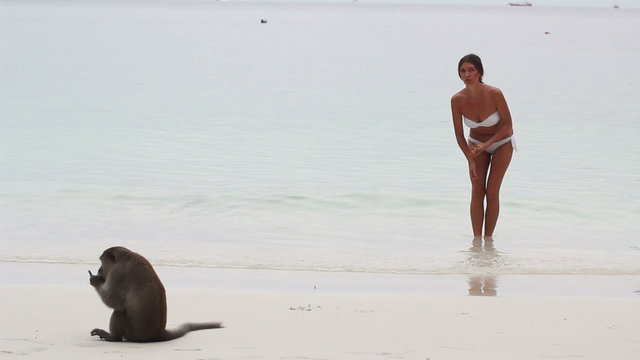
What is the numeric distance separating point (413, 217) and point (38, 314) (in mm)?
5970

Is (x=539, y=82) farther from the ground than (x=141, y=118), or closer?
farther from the ground

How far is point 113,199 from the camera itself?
12.5 metres

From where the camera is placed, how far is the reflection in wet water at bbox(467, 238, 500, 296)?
7.73 meters

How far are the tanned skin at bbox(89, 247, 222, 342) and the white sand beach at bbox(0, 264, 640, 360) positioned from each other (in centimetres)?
8

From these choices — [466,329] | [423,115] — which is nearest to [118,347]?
[466,329]

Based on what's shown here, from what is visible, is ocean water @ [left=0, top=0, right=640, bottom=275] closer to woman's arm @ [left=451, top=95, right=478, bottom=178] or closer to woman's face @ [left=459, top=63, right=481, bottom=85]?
woman's arm @ [left=451, top=95, right=478, bottom=178]

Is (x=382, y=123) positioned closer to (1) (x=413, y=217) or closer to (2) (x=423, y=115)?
(2) (x=423, y=115)

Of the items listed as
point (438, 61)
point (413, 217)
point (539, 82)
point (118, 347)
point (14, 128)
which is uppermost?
point (438, 61)

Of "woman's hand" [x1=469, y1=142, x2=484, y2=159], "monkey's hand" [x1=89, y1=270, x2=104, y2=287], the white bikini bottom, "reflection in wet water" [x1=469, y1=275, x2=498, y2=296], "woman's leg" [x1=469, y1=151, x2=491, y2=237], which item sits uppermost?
the white bikini bottom

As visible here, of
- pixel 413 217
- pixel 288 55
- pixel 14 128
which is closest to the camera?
pixel 413 217

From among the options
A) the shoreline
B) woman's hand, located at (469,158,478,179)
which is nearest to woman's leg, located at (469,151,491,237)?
woman's hand, located at (469,158,478,179)

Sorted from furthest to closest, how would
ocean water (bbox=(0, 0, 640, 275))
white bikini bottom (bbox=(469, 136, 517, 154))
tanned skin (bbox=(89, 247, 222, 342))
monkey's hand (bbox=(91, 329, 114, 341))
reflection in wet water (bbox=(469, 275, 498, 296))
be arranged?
ocean water (bbox=(0, 0, 640, 275)) < white bikini bottom (bbox=(469, 136, 517, 154)) < reflection in wet water (bbox=(469, 275, 498, 296)) < monkey's hand (bbox=(91, 329, 114, 341)) < tanned skin (bbox=(89, 247, 222, 342))

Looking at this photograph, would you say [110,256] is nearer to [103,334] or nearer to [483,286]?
[103,334]

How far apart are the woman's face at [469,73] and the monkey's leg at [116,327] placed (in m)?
4.26
